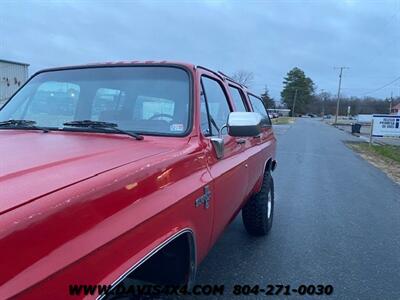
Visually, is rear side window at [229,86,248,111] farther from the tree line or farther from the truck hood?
the tree line

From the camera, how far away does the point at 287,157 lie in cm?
1338

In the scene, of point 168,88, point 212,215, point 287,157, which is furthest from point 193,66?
point 287,157

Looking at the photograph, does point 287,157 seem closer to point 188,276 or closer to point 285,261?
point 285,261

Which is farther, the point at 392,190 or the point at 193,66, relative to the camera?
the point at 392,190

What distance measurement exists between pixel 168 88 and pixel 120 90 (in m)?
0.37

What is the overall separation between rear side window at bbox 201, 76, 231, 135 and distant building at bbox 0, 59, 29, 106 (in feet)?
76.7

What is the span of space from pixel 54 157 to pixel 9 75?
26.5 m

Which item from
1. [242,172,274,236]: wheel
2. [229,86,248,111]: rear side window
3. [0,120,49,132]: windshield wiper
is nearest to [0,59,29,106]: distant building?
[229,86,248,111]: rear side window

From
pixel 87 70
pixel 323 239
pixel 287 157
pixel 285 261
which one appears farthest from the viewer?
pixel 287 157

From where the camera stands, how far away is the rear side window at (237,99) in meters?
4.10

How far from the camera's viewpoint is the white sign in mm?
21719

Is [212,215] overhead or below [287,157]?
overhead

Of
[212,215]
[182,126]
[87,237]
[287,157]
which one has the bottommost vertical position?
[287,157]

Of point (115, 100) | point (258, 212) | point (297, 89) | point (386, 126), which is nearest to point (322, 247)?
point (258, 212)
